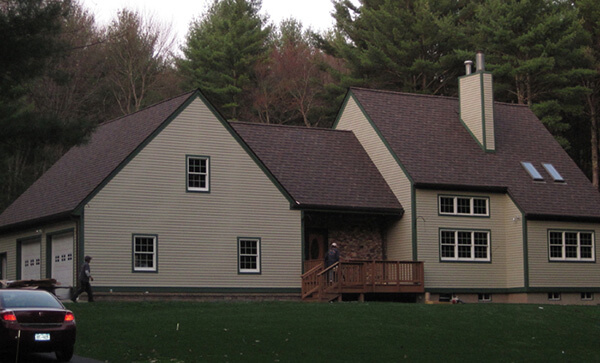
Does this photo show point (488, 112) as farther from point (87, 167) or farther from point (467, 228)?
point (87, 167)

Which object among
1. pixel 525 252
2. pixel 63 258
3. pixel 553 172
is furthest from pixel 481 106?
pixel 63 258

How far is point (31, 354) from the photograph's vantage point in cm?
2009

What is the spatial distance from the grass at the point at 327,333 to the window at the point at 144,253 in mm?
3775

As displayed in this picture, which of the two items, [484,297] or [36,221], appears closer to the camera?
[36,221]

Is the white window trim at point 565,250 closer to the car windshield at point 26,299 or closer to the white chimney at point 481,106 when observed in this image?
the white chimney at point 481,106

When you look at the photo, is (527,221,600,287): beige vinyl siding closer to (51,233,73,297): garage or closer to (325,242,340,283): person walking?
(325,242,340,283): person walking

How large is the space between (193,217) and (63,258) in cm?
459

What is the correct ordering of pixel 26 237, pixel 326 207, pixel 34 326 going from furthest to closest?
pixel 26 237 → pixel 326 207 → pixel 34 326

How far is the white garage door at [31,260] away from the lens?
3406 centimetres

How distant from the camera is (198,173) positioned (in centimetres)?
3297

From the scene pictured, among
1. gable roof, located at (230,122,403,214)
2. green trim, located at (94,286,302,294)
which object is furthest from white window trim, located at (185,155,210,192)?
green trim, located at (94,286,302,294)

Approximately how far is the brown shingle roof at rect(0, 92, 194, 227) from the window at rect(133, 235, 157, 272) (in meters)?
2.34

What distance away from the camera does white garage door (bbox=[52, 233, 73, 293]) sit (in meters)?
31.8

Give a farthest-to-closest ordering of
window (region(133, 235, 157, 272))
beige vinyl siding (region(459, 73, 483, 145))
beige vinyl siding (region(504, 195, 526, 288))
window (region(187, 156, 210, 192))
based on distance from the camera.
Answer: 1. beige vinyl siding (region(459, 73, 483, 145))
2. beige vinyl siding (region(504, 195, 526, 288))
3. window (region(187, 156, 210, 192))
4. window (region(133, 235, 157, 272))
